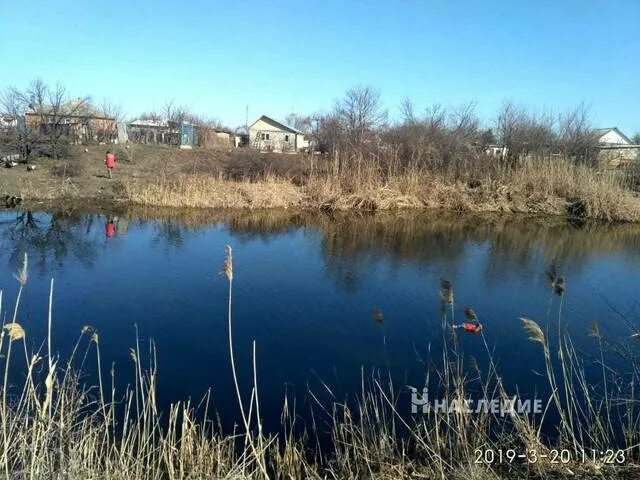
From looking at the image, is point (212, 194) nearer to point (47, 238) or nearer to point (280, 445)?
point (47, 238)

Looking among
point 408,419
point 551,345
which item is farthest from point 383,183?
point 408,419

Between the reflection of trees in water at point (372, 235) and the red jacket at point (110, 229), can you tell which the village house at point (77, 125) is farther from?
the red jacket at point (110, 229)

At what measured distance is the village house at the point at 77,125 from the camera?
72.0ft

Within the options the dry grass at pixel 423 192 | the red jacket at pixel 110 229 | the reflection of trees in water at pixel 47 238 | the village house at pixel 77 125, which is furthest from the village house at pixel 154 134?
the red jacket at pixel 110 229

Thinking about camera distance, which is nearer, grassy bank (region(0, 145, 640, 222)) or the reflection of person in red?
the reflection of person in red

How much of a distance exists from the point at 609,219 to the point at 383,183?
839cm

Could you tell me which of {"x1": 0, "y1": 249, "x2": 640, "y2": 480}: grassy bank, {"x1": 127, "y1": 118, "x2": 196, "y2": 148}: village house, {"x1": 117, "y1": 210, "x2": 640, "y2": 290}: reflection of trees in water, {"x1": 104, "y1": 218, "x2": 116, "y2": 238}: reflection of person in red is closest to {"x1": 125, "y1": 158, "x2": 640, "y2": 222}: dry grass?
{"x1": 117, "y1": 210, "x2": 640, "y2": 290}: reflection of trees in water

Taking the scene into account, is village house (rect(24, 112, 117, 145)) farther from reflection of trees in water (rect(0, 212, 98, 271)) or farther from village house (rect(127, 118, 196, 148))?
reflection of trees in water (rect(0, 212, 98, 271))

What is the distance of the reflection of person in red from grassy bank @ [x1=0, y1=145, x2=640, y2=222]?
343cm

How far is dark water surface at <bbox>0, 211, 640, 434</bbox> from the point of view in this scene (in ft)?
17.1

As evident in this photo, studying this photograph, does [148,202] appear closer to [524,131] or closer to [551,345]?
[551,345]

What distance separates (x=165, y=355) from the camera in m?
5.34

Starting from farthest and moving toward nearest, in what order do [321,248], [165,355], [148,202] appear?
[148,202]
[321,248]
[165,355]

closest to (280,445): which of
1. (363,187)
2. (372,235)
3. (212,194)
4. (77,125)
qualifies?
(372,235)
